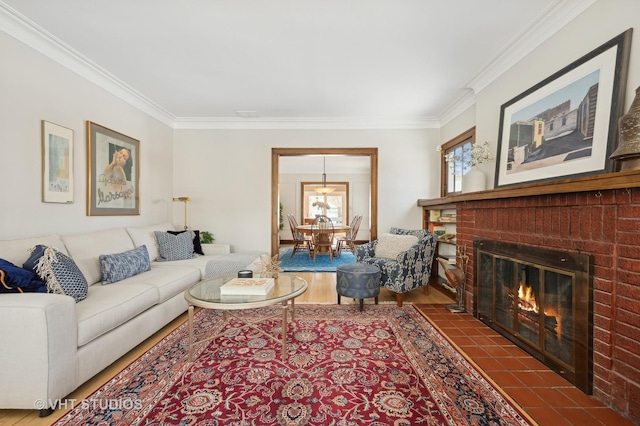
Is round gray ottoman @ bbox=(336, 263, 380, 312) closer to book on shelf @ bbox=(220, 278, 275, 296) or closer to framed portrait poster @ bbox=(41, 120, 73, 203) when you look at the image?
book on shelf @ bbox=(220, 278, 275, 296)

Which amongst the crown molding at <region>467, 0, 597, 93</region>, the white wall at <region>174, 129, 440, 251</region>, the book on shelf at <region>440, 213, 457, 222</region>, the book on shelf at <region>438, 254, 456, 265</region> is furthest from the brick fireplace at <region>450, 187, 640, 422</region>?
the white wall at <region>174, 129, 440, 251</region>

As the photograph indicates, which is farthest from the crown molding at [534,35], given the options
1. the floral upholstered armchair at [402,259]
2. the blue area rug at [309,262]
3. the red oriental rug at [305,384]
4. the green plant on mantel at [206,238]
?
the green plant on mantel at [206,238]

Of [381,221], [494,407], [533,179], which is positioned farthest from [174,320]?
[533,179]

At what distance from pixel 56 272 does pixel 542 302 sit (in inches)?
135

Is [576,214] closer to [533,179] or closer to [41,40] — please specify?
[533,179]

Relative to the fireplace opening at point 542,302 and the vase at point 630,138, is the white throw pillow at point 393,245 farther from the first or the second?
the vase at point 630,138

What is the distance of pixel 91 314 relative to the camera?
1.80 metres

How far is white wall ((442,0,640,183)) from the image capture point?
1.67 metres

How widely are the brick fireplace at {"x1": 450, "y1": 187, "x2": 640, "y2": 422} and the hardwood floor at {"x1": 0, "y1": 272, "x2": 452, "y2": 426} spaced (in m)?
1.84

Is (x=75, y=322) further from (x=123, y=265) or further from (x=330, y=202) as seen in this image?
(x=330, y=202)

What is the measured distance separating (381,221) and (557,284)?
2.90 meters

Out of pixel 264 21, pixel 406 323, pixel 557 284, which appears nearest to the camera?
pixel 557 284

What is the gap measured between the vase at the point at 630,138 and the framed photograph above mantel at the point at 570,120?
0.23 m

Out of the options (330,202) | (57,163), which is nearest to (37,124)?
(57,163)
